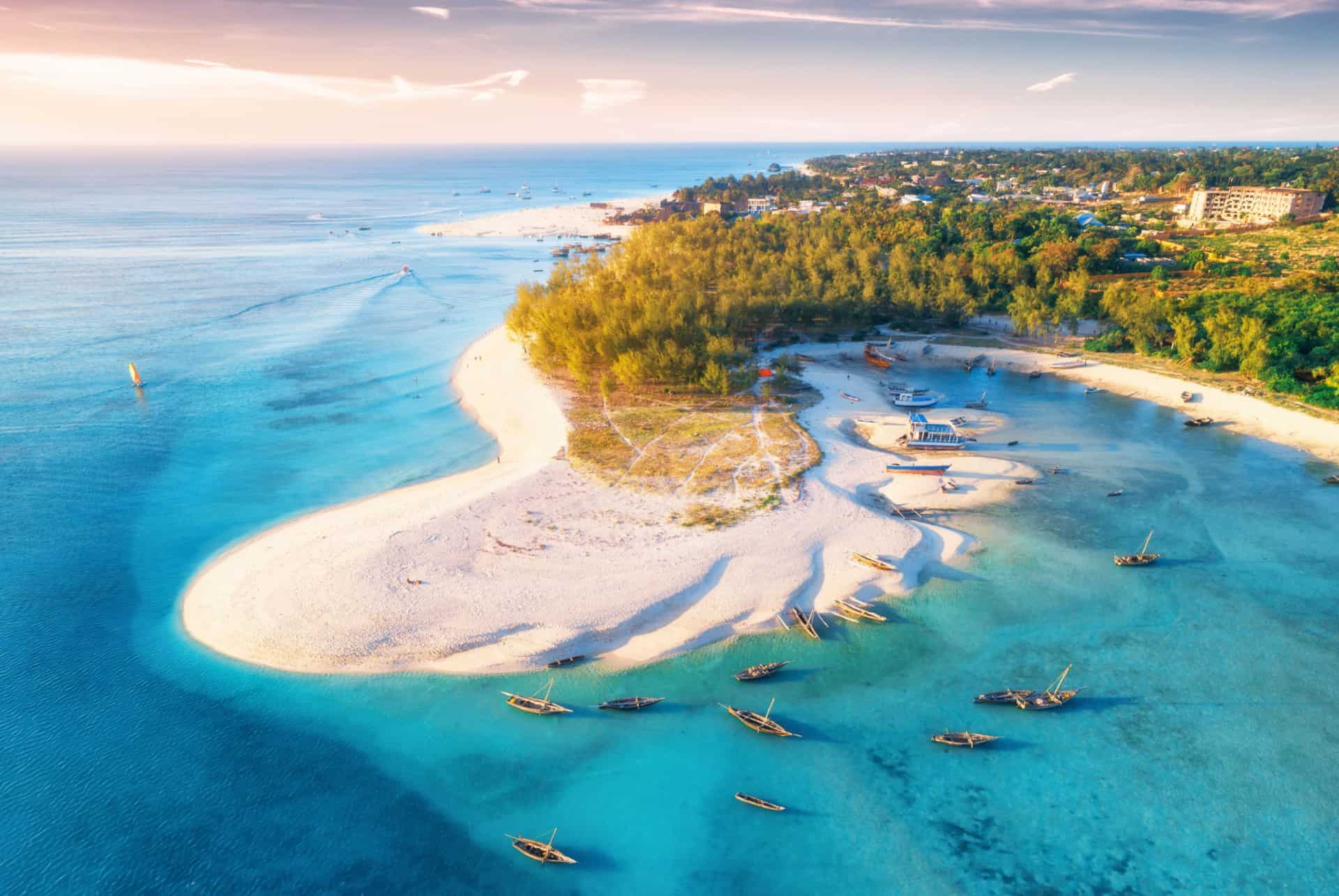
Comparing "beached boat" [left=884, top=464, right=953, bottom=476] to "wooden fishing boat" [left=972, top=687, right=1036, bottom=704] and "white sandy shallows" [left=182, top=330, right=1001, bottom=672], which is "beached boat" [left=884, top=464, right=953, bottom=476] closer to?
"white sandy shallows" [left=182, top=330, right=1001, bottom=672]

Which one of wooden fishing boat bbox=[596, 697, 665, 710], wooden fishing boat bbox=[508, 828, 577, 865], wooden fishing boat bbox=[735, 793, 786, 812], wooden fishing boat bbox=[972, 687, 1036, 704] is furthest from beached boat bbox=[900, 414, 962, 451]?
wooden fishing boat bbox=[508, 828, 577, 865]

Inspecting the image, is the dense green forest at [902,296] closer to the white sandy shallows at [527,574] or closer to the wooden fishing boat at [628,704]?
the white sandy shallows at [527,574]

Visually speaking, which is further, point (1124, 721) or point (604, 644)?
point (604, 644)

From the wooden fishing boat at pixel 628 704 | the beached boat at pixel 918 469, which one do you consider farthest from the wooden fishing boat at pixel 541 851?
the beached boat at pixel 918 469

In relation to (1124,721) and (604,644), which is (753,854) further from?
(1124,721)

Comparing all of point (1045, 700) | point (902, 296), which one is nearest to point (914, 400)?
point (902, 296)

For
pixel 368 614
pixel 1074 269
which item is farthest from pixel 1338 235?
pixel 368 614

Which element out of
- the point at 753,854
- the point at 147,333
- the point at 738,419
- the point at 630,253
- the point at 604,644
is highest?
the point at 630,253

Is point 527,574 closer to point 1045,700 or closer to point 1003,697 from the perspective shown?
point 1003,697

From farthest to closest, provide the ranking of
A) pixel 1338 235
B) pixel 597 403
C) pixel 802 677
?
pixel 1338 235
pixel 597 403
pixel 802 677
